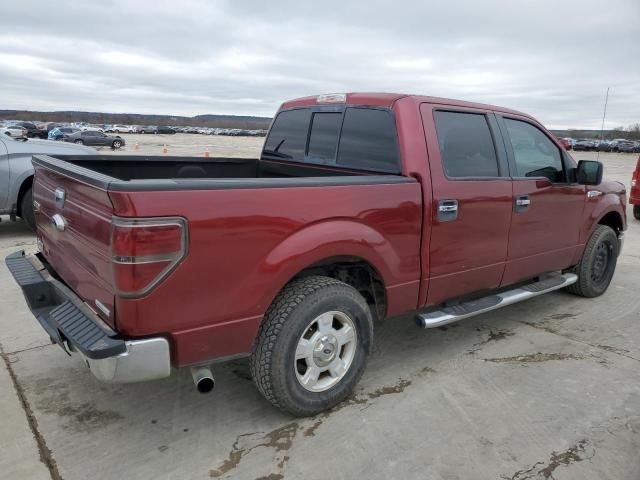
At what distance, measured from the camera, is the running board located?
3.47 meters

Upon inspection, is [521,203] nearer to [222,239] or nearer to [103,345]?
[222,239]

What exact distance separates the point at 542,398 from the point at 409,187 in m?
1.56

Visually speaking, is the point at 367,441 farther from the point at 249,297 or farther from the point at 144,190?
the point at 144,190

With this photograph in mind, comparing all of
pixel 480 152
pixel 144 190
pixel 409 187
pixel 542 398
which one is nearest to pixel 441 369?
pixel 542 398

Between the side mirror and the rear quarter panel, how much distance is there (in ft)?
7.22

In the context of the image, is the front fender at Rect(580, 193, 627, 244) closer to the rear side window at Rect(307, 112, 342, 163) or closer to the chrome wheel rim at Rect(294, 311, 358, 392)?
the rear side window at Rect(307, 112, 342, 163)

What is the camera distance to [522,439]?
284cm

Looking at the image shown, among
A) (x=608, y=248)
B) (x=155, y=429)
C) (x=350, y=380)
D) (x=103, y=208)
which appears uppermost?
(x=103, y=208)

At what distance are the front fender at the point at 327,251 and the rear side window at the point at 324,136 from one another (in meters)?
1.01

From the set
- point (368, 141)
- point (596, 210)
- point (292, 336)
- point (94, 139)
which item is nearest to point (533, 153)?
point (596, 210)

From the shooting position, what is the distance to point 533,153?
4.29m

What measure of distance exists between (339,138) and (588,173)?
223cm

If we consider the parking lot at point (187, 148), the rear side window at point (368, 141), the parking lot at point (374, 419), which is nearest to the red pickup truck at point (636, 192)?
the parking lot at point (374, 419)

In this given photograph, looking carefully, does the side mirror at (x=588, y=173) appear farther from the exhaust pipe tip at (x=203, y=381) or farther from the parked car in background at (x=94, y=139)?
the parked car in background at (x=94, y=139)
